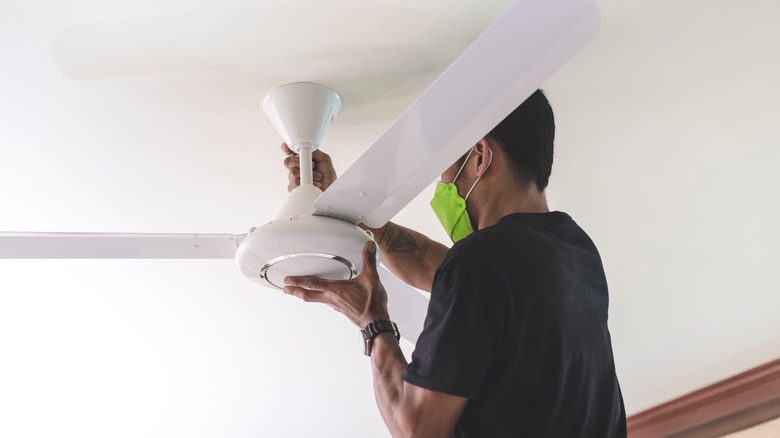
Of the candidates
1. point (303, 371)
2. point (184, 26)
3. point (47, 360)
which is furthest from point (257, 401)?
point (184, 26)

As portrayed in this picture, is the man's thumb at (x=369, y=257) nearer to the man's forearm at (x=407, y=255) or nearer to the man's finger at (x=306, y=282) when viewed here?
the man's finger at (x=306, y=282)

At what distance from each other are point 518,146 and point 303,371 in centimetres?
144

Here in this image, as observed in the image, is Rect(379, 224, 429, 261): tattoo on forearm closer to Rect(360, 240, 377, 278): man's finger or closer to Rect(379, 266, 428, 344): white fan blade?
Rect(379, 266, 428, 344): white fan blade

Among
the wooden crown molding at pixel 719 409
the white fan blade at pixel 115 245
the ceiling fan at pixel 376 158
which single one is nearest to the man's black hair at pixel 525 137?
the ceiling fan at pixel 376 158

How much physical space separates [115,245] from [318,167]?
17.7 inches

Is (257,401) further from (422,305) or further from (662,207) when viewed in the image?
(662,207)

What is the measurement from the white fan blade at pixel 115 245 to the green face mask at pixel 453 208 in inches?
15.2

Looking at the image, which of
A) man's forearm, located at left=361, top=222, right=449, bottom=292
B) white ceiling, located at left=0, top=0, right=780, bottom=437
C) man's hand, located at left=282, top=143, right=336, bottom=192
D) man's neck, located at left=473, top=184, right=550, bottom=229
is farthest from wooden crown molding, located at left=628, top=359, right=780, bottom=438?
man's hand, located at left=282, top=143, right=336, bottom=192

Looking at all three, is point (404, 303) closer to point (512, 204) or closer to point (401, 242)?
point (401, 242)

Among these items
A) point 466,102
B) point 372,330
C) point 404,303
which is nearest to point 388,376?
point 372,330

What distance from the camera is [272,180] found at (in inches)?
76.1

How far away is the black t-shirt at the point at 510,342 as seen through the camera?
4.21ft

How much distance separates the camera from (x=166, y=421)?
3.00 meters

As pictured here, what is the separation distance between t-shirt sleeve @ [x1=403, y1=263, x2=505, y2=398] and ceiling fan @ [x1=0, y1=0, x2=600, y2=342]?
19 cm
